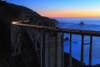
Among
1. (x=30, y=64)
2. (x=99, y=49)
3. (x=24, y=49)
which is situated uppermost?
(x=24, y=49)

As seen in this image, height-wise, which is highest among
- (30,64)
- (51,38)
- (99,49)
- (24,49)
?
Result: (51,38)

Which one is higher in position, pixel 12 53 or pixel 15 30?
pixel 15 30

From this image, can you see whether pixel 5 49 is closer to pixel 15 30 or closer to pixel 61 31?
pixel 15 30

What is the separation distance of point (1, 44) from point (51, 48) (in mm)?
2343

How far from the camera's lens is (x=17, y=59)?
13.1ft

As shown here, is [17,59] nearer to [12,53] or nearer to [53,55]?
[12,53]

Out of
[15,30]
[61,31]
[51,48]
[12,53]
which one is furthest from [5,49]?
[61,31]

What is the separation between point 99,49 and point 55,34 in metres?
22.1

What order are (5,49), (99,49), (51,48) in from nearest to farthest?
(51,48) < (5,49) < (99,49)

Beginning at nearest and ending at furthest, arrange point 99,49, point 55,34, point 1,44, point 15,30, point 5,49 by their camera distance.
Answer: point 55,34, point 15,30, point 5,49, point 1,44, point 99,49

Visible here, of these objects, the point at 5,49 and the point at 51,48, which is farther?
the point at 5,49

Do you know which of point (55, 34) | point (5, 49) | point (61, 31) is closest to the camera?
point (61, 31)

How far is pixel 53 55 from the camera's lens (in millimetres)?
→ 2887

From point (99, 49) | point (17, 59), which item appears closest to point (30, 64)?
point (17, 59)
